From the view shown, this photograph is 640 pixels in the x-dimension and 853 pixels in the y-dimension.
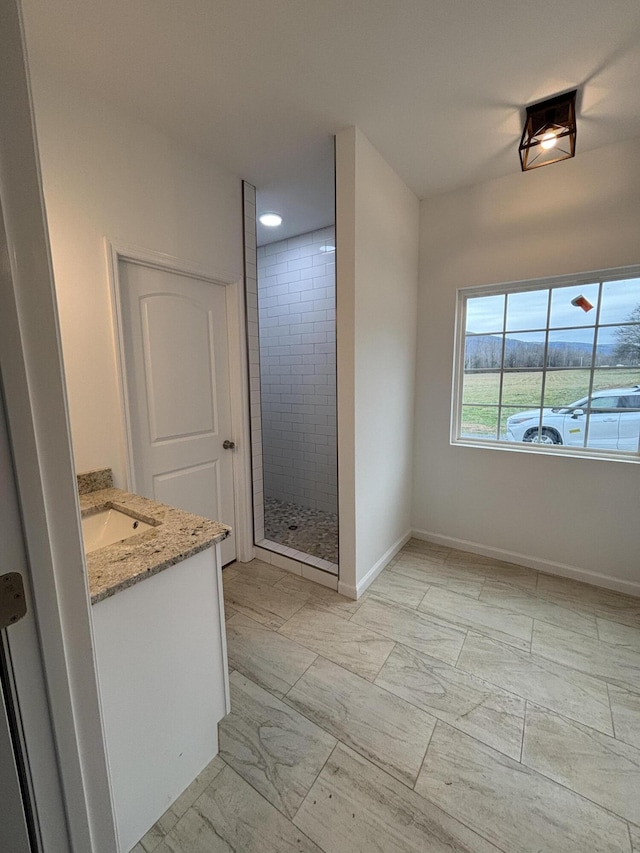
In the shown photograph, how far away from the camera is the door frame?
5.77 feet

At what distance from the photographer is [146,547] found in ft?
3.72

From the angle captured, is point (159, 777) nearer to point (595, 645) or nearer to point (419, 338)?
point (595, 645)

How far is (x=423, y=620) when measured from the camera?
204cm

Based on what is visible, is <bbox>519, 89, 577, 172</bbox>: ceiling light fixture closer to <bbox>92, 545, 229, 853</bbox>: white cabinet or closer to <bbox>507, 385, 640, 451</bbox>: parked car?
<bbox>507, 385, 640, 451</bbox>: parked car

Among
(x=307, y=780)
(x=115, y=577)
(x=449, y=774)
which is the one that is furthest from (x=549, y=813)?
(x=115, y=577)

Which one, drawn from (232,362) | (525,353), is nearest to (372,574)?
(232,362)

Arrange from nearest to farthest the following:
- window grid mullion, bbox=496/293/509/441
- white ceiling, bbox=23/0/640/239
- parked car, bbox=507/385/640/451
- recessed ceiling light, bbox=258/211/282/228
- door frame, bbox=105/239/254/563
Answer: white ceiling, bbox=23/0/640/239
door frame, bbox=105/239/254/563
parked car, bbox=507/385/640/451
window grid mullion, bbox=496/293/509/441
recessed ceiling light, bbox=258/211/282/228

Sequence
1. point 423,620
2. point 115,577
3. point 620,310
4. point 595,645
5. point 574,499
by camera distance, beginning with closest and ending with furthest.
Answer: point 115,577 < point 595,645 < point 423,620 < point 620,310 < point 574,499

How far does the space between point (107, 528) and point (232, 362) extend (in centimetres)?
132

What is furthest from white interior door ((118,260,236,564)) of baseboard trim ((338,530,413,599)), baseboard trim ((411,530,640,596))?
baseboard trim ((411,530,640,596))

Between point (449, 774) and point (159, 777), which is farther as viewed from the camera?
point (449, 774)

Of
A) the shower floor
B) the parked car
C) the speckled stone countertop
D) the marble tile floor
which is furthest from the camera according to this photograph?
the shower floor

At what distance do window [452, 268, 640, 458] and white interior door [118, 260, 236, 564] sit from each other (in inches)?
72.1

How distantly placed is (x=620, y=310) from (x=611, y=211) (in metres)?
0.58
